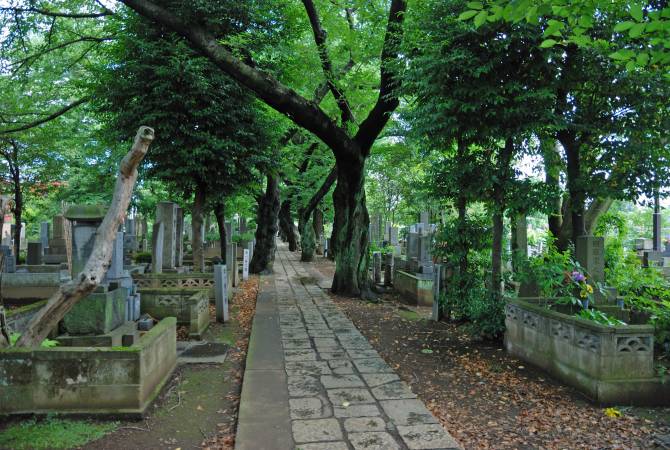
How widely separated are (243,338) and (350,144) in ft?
18.3

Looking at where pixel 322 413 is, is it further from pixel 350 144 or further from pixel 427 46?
pixel 350 144

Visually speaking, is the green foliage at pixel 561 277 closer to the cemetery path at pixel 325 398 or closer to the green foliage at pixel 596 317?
the green foliage at pixel 596 317

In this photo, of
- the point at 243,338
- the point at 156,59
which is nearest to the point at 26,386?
the point at 243,338

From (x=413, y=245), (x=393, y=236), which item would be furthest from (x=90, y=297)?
(x=393, y=236)

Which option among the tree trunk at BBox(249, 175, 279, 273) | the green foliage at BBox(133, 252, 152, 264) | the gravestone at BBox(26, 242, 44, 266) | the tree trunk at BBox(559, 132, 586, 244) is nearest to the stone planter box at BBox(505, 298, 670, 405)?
the tree trunk at BBox(559, 132, 586, 244)

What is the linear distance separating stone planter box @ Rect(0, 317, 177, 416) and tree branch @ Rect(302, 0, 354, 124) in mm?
8842

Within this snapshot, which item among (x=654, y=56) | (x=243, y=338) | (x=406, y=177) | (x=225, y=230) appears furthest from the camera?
(x=406, y=177)

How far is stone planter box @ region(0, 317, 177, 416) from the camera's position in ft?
13.3

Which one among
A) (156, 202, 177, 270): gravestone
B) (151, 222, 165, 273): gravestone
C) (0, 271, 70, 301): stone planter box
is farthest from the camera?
(156, 202, 177, 270): gravestone

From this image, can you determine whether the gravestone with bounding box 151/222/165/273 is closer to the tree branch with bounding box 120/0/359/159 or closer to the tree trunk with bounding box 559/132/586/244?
the tree branch with bounding box 120/0/359/159

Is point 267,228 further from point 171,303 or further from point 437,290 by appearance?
point 437,290

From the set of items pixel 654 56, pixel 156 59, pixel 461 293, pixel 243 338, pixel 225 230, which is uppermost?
pixel 156 59

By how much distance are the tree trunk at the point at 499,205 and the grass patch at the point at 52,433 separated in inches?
218

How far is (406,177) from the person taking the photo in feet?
90.0
